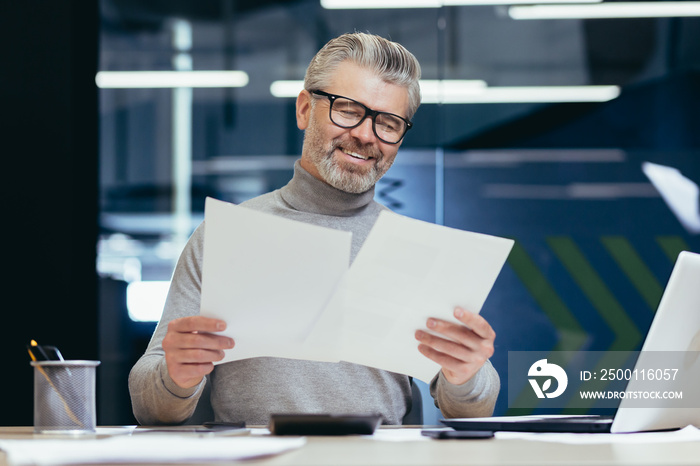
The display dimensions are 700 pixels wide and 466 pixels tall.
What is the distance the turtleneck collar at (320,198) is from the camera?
5.81 feet

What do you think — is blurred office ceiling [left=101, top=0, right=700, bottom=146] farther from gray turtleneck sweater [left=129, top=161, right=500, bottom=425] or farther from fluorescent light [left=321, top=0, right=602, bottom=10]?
gray turtleneck sweater [left=129, top=161, right=500, bottom=425]

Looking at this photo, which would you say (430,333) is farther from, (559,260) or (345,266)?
(559,260)

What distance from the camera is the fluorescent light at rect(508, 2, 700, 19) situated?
10.1 ft

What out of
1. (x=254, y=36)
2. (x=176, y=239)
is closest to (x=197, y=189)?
(x=176, y=239)

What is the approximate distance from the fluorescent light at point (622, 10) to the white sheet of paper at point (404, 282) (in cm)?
235

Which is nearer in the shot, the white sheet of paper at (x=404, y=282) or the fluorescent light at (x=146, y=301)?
the white sheet of paper at (x=404, y=282)

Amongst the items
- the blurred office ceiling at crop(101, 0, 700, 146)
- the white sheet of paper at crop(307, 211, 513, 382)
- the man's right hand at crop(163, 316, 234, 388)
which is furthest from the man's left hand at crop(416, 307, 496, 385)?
the blurred office ceiling at crop(101, 0, 700, 146)

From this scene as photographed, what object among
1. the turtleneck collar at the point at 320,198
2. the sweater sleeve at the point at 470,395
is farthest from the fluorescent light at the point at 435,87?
the sweater sleeve at the point at 470,395

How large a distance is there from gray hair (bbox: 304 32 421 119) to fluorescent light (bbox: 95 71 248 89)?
53.8 inches

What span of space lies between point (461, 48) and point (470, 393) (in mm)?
2051

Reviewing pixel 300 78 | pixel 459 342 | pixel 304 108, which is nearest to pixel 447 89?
pixel 300 78

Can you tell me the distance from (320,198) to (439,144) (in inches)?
54.6

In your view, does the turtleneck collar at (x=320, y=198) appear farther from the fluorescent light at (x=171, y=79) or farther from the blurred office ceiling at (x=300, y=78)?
the fluorescent light at (x=171, y=79)

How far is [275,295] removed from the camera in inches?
42.1
